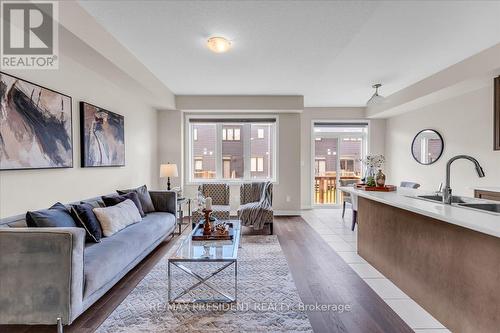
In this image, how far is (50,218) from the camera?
6.90 feet

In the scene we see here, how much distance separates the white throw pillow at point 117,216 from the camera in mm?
2730

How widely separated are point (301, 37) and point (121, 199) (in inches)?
118

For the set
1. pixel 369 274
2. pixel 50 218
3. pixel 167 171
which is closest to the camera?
pixel 50 218

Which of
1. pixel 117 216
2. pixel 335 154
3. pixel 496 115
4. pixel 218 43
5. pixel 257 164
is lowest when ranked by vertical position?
pixel 117 216

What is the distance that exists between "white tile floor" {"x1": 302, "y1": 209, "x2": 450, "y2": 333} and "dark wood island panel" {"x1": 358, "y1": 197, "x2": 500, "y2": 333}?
0.23 feet

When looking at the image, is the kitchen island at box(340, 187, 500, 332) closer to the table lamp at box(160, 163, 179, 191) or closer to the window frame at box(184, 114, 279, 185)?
the window frame at box(184, 114, 279, 185)

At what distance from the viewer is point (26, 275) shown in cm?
176

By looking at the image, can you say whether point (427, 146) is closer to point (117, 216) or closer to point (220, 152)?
point (220, 152)

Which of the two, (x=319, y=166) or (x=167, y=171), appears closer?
(x=167, y=171)

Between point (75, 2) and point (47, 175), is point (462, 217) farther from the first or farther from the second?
point (47, 175)

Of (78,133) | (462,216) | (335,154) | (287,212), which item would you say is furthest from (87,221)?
(335,154)

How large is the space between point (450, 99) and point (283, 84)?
120 inches

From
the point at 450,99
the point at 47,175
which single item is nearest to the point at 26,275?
the point at 47,175

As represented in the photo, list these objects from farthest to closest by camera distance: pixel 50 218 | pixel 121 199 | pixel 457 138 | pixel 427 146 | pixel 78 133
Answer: pixel 427 146 < pixel 457 138 < pixel 121 199 < pixel 78 133 < pixel 50 218
